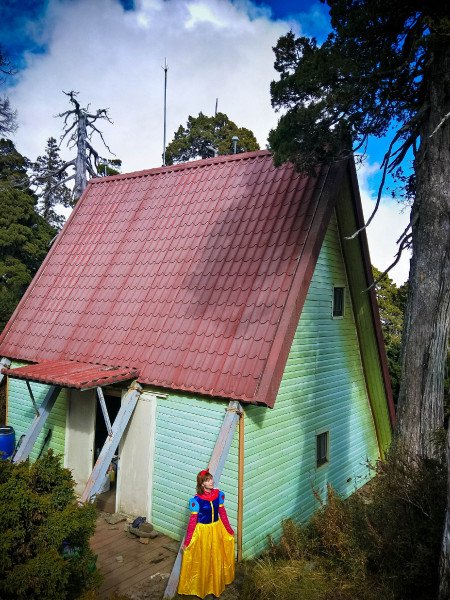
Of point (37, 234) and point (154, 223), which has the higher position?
point (37, 234)

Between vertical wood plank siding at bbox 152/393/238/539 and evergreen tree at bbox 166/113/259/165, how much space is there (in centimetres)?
2782

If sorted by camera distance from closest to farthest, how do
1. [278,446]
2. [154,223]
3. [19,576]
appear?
[19,576] → [278,446] → [154,223]

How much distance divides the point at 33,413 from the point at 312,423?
672cm

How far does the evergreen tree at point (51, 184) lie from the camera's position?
2430 cm

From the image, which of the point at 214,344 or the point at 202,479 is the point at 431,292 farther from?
the point at 202,479

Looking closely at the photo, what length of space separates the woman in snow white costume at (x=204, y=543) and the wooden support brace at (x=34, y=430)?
3942 mm

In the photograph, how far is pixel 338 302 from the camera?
11359 millimetres

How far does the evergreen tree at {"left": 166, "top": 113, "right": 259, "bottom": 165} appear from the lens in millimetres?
33750

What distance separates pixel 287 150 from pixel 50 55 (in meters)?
Result: 10.3

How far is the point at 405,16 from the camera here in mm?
8344

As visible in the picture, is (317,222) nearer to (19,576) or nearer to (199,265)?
(199,265)

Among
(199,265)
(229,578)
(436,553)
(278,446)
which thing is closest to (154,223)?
(199,265)

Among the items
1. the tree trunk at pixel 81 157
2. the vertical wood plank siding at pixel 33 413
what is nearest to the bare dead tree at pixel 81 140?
the tree trunk at pixel 81 157

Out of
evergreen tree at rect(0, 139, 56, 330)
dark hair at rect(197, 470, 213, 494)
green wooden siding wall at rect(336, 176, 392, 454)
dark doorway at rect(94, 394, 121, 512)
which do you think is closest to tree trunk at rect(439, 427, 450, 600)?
dark hair at rect(197, 470, 213, 494)
